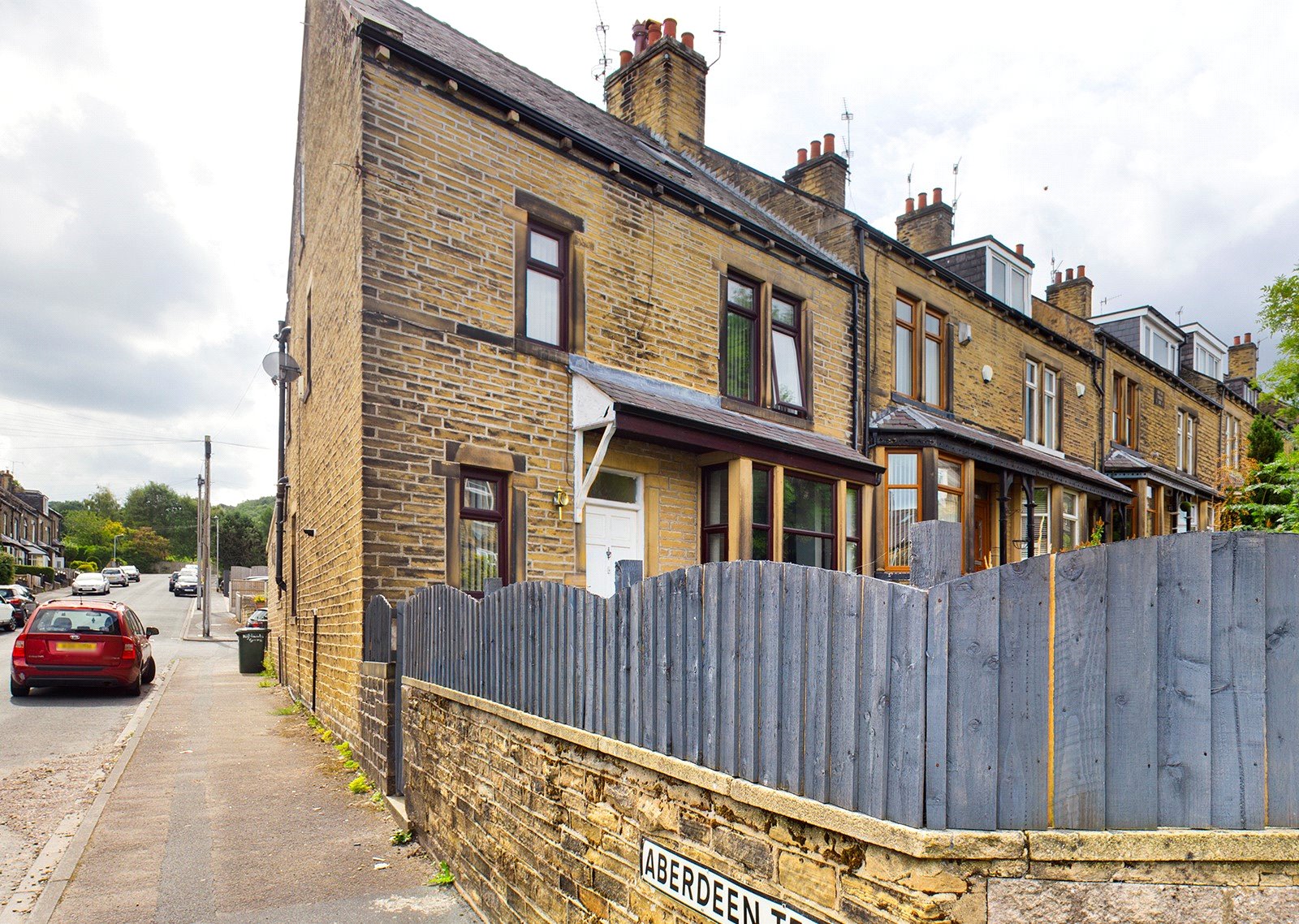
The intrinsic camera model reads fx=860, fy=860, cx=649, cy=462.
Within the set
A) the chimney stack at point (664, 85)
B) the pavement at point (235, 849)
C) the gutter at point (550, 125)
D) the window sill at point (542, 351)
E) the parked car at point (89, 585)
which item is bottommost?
the parked car at point (89, 585)

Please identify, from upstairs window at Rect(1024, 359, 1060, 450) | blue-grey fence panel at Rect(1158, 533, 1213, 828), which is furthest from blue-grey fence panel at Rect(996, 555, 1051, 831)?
upstairs window at Rect(1024, 359, 1060, 450)

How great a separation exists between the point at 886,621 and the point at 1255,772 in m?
1.04

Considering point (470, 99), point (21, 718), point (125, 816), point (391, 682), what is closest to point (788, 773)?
point (391, 682)

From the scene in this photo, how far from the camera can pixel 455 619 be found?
6340mm

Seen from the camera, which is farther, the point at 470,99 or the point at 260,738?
the point at 260,738

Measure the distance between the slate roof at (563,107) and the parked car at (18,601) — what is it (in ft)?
93.1

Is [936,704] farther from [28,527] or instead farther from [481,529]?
[28,527]

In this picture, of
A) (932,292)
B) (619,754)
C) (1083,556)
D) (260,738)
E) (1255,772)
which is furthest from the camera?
(932,292)

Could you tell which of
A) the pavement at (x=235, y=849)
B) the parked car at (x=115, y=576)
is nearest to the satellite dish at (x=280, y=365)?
the pavement at (x=235, y=849)

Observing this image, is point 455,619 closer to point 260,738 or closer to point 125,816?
point 125,816

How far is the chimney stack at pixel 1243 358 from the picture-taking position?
116 feet

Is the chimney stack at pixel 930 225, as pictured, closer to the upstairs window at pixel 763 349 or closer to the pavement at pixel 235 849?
the upstairs window at pixel 763 349

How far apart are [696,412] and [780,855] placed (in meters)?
7.95

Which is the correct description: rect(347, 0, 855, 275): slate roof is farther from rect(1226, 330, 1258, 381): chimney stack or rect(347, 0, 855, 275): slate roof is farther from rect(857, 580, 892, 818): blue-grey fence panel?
rect(1226, 330, 1258, 381): chimney stack
